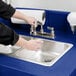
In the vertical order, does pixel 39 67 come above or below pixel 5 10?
below

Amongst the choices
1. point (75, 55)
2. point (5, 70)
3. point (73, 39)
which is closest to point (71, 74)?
point (75, 55)

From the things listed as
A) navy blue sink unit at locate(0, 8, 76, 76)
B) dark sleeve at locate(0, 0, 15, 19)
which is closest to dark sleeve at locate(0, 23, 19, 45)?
navy blue sink unit at locate(0, 8, 76, 76)

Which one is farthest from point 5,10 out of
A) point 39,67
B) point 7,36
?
point 39,67

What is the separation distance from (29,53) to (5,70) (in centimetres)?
29

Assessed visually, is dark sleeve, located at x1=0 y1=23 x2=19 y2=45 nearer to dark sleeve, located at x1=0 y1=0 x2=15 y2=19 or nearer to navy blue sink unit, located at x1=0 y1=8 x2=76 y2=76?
navy blue sink unit, located at x1=0 y1=8 x2=76 y2=76

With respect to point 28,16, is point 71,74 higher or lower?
lower

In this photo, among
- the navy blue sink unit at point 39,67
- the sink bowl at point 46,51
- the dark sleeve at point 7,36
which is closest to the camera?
the navy blue sink unit at point 39,67

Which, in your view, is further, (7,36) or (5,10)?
(5,10)

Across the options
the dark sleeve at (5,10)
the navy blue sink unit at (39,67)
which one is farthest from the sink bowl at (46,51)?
the dark sleeve at (5,10)

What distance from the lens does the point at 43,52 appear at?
1301 mm

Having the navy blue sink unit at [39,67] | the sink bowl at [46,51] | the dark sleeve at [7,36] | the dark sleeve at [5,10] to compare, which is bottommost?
the sink bowl at [46,51]

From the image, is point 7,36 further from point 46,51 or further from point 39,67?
point 46,51

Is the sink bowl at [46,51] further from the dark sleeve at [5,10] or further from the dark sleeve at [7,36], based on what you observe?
the dark sleeve at [5,10]

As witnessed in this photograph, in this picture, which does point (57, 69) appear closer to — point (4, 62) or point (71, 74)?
point (71, 74)
